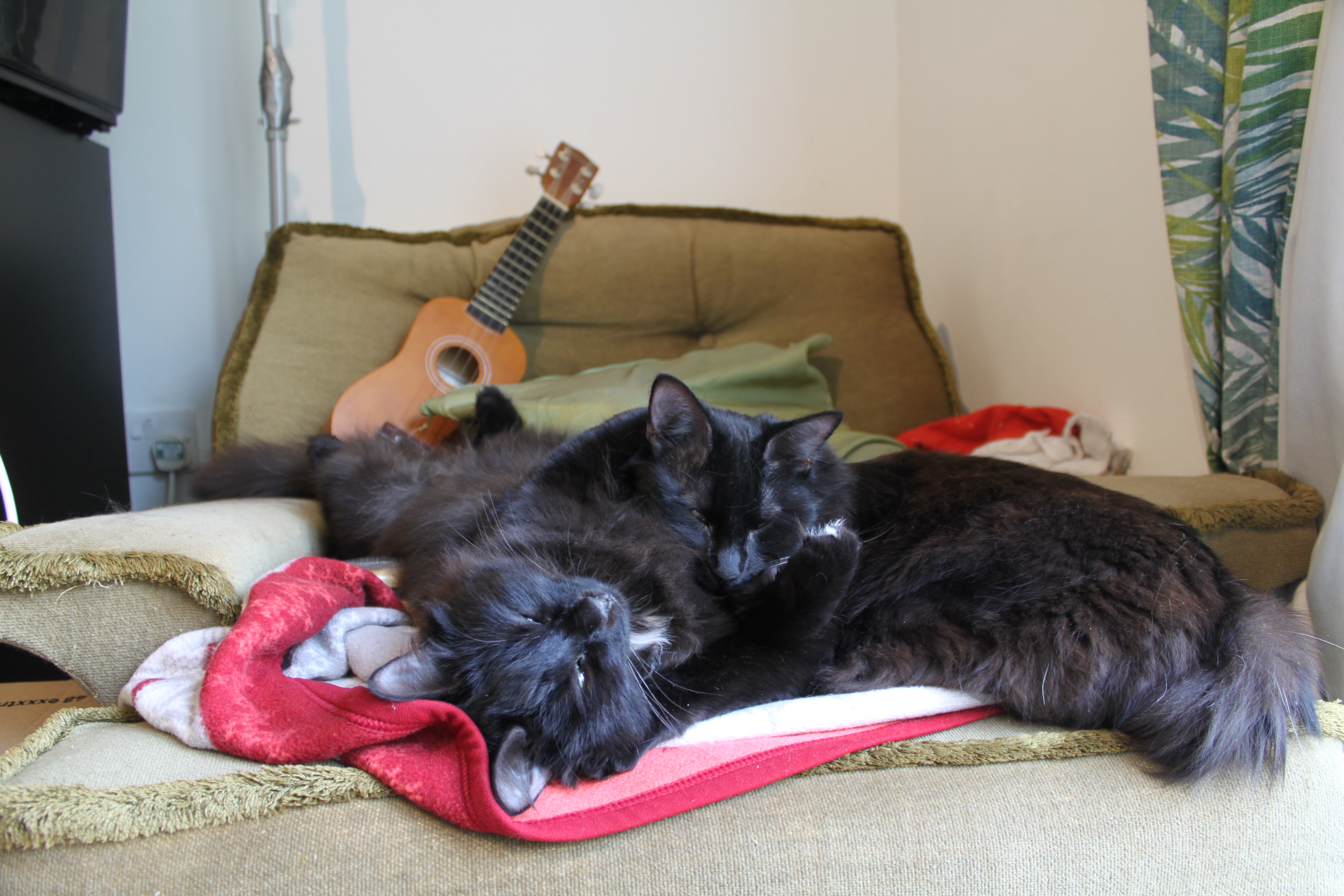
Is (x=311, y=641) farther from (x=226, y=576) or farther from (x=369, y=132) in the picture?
(x=369, y=132)

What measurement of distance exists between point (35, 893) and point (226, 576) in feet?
1.48

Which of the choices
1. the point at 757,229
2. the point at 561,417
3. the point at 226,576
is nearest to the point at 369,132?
the point at 757,229

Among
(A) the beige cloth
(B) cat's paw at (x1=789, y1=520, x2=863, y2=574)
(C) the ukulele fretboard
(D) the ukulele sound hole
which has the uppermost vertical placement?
(C) the ukulele fretboard

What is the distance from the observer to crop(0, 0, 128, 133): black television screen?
1574 millimetres

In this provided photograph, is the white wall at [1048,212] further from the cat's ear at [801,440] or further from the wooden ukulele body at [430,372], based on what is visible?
the wooden ukulele body at [430,372]

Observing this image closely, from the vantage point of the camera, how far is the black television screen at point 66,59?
1.57m

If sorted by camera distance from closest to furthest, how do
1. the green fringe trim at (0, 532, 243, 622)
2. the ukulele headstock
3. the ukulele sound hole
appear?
the green fringe trim at (0, 532, 243, 622) < the ukulele sound hole < the ukulele headstock

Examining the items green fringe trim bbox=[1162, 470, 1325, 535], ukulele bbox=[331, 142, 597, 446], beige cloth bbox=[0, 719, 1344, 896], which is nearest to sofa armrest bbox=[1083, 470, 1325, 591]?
green fringe trim bbox=[1162, 470, 1325, 535]

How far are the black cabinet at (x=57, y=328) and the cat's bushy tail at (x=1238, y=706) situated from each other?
1881 mm

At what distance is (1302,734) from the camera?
0.85m

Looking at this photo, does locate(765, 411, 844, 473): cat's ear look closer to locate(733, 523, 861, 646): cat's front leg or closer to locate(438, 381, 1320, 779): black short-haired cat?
locate(438, 381, 1320, 779): black short-haired cat

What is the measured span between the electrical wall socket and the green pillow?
1414mm

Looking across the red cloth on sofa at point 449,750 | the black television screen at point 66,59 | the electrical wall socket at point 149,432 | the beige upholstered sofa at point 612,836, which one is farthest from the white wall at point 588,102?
the red cloth on sofa at point 449,750

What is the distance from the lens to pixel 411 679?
827 mm
